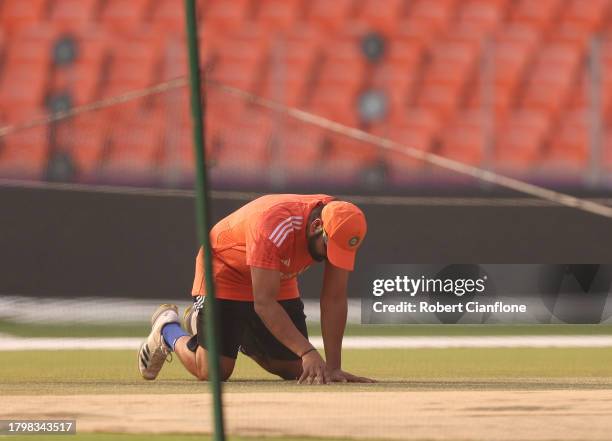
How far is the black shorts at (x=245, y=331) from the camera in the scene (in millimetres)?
6949

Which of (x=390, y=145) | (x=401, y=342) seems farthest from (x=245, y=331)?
(x=390, y=145)

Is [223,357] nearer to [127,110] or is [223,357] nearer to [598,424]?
[598,424]

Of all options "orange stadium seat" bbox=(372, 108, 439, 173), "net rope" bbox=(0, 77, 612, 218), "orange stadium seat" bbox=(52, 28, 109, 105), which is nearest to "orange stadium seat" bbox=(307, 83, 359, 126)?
"orange stadium seat" bbox=(372, 108, 439, 173)

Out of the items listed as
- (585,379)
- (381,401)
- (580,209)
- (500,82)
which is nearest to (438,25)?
(500,82)

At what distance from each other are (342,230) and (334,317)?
23.1 inches

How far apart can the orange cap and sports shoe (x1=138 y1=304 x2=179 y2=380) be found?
1458 mm

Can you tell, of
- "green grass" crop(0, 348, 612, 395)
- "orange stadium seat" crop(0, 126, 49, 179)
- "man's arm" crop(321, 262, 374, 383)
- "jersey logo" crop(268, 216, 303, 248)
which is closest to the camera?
"jersey logo" crop(268, 216, 303, 248)

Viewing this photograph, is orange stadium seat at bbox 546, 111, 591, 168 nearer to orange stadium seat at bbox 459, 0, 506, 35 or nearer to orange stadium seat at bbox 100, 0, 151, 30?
orange stadium seat at bbox 459, 0, 506, 35

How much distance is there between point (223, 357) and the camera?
22.7ft

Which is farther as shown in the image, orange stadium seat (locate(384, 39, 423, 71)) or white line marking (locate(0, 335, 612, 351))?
orange stadium seat (locate(384, 39, 423, 71))

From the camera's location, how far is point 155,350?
23.5ft

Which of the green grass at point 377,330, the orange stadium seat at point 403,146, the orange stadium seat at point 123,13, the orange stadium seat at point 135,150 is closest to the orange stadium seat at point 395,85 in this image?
the orange stadium seat at point 403,146

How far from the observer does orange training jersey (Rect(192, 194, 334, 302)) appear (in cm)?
608

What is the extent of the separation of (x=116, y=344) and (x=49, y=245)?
58.5 inches
